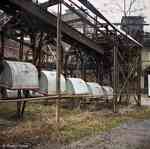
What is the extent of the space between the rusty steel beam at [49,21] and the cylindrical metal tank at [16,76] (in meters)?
1.58

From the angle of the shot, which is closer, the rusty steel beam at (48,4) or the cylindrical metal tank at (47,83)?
the rusty steel beam at (48,4)

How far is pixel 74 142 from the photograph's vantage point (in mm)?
5734

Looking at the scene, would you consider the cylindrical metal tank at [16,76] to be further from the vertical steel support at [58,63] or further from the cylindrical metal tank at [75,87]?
the cylindrical metal tank at [75,87]

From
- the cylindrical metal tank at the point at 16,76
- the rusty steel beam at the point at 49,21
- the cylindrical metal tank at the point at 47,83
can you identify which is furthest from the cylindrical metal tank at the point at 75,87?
the cylindrical metal tank at the point at 16,76

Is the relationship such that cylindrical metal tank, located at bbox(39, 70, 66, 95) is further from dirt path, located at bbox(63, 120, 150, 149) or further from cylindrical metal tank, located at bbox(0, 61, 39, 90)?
dirt path, located at bbox(63, 120, 150, 149)

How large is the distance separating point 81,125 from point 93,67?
329 inches

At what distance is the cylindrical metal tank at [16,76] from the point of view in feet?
24.2

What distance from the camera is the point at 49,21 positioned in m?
9.03

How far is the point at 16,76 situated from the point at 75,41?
458cm

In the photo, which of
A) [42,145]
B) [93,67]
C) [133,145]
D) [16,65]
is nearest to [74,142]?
[42,145]

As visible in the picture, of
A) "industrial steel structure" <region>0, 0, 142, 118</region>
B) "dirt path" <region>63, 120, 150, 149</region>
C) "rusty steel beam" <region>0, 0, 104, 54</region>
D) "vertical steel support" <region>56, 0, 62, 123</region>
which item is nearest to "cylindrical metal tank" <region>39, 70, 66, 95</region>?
"industrial steel structure" <region>0, 0, 142, 118</region>

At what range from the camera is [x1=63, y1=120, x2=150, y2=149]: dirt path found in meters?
5.48

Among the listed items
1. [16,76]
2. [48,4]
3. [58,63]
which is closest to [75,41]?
[48,4]

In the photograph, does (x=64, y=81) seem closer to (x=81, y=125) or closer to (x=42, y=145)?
(x=81, y=125)
